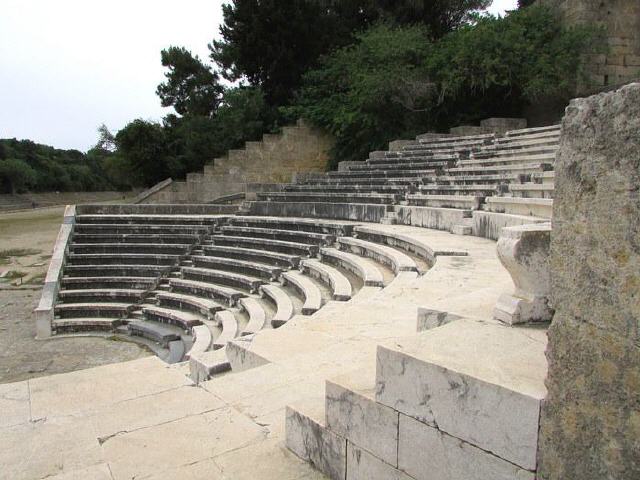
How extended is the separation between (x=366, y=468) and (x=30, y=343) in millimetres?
7936

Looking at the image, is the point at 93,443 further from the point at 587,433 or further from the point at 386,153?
the point at 386,153

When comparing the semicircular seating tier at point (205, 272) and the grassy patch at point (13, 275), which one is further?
the grassy patch at point (13, 275)

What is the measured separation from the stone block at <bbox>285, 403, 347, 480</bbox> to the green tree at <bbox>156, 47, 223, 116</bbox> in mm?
17908

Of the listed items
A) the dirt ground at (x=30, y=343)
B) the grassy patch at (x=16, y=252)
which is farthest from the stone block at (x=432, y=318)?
the grassy patch at (x=16, y=252)

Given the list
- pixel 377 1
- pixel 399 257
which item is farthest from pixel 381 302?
pixel 377 1

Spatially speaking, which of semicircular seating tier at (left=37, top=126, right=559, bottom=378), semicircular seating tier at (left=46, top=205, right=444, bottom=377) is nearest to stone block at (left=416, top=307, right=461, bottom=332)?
semicircular seating tier at (left=46, top=205, right=444, bottom=377)

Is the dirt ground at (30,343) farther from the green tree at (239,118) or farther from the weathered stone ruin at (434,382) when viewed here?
the green tree at (239,118)

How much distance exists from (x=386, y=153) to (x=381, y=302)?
1009 centimetres

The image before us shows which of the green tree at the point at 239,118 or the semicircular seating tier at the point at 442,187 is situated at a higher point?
the green tree at the point at 239,118

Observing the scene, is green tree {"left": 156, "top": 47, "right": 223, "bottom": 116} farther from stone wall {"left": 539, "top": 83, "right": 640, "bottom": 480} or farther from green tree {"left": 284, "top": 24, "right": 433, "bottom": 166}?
stone wall {"left": 539, "top": 83, "right": 640, "bottom": 480}

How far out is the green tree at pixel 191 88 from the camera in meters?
18.3

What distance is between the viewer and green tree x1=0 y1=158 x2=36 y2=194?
121ft

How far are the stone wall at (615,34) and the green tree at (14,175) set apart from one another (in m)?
39.0

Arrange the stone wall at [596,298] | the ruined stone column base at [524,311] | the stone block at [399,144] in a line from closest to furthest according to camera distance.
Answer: the stone wall at [596,298]
the ruined stone column base at [524,311]
the stone block at [399,144]
